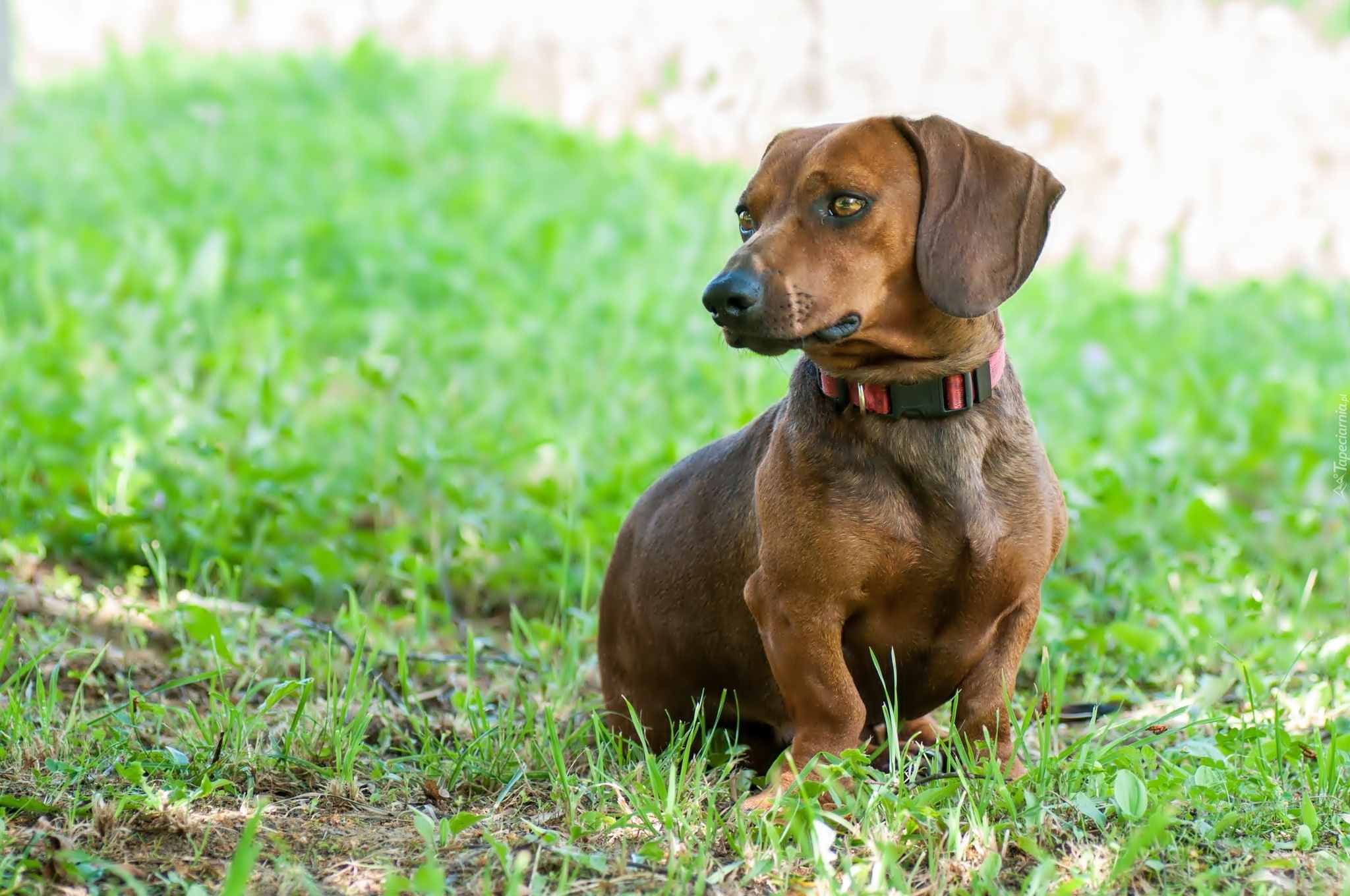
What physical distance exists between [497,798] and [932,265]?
128 centimetres

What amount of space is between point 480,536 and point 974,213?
2382 mm

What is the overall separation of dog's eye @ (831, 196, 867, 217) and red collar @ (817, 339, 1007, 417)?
0.30 metres

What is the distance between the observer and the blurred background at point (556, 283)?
4.36 meters

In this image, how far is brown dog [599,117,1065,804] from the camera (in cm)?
249

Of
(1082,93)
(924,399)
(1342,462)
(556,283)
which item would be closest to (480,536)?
(924,399)

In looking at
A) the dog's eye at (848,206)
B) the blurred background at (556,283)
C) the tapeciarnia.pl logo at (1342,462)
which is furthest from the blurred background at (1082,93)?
the dog's eye at (848,206)

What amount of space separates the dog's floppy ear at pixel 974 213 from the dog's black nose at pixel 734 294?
328 millimetres

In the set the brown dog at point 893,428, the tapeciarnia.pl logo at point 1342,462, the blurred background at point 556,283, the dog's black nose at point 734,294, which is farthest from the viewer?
the tapeciarnia.pl logo at point 1342,462

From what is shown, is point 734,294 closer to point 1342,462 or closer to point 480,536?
point 480,536

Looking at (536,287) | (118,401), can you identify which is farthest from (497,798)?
(536,287)

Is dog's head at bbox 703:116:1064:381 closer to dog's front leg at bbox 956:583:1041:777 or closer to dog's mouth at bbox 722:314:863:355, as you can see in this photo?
dog's mouth at bbox 722:314:863:355

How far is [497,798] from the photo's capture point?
105 inches

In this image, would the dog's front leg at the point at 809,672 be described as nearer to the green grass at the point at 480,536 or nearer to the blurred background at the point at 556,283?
the green grass at the point at 480,536

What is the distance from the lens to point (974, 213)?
2535 millimetres
